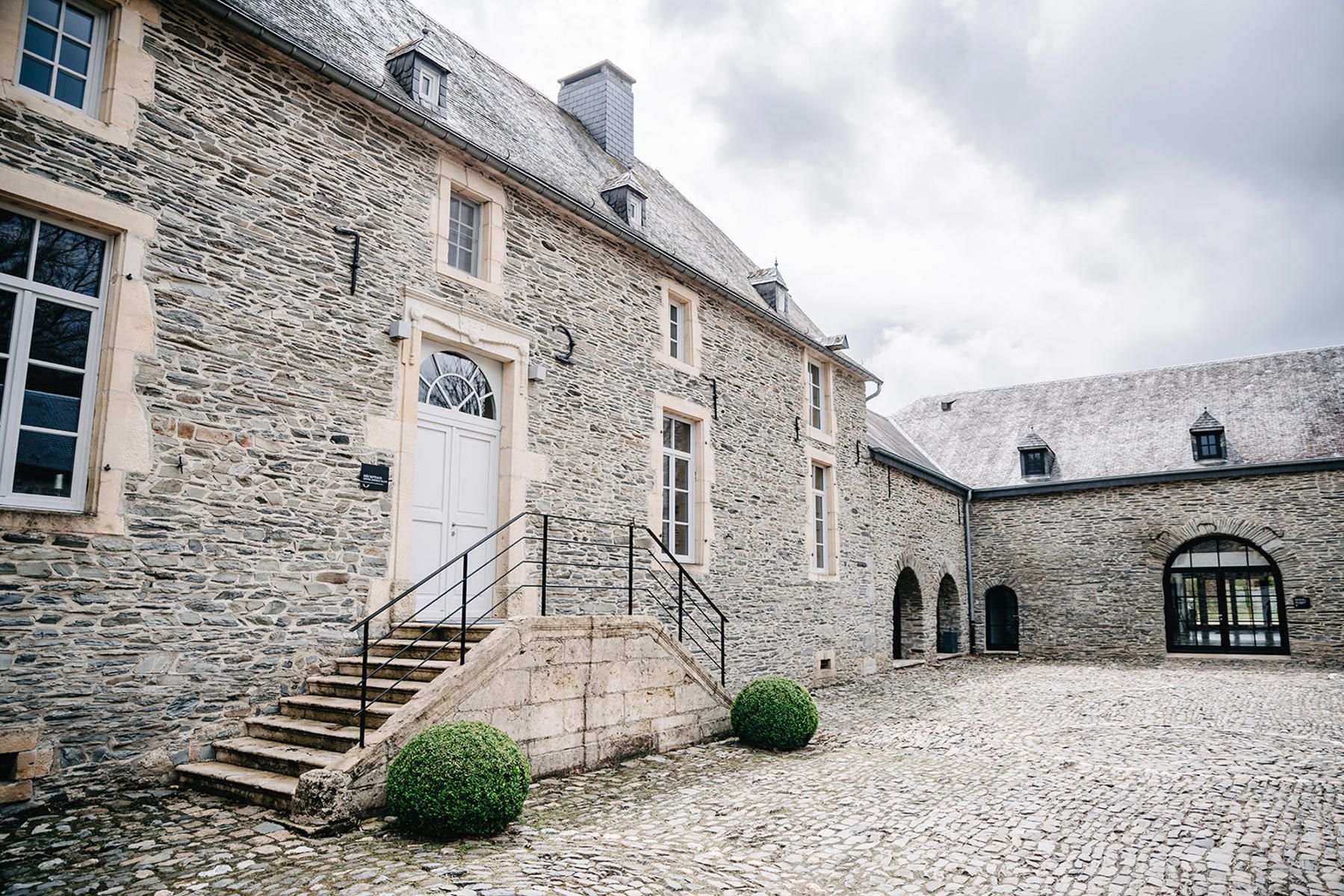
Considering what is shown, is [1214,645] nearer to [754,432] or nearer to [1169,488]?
[1169,488]

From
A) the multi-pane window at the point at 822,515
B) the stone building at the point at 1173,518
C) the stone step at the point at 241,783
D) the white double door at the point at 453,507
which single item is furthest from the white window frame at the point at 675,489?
the stone building at the point at 1173,518

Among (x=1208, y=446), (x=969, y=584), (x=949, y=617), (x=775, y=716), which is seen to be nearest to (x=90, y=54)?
(x=775, y=716)

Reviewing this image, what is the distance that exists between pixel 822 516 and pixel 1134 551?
31.3 ft

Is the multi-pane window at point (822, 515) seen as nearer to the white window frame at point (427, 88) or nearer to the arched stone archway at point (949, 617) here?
the arched stone archway at point (949, 617)

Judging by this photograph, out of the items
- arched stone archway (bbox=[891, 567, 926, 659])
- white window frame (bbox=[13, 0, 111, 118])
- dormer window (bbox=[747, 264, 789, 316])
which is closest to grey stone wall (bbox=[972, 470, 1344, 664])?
arched stone archway (bbox=[891, 567, 926, 659])

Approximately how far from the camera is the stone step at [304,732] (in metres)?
5.38

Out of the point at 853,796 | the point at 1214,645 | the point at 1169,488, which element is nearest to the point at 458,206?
the point at 853,796

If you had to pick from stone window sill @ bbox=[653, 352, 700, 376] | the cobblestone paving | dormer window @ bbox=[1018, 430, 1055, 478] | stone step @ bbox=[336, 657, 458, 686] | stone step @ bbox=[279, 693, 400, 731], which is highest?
dormer window @ bbox=[1018, 430, 1055, 478]

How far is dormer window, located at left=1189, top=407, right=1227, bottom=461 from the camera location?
19047 millimetres

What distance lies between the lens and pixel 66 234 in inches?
217

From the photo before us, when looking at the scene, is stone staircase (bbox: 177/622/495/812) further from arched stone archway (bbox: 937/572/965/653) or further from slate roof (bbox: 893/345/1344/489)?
slate roof (bbox: 893/345/1344/489)

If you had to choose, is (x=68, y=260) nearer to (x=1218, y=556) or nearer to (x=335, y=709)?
(x=335, y=709)

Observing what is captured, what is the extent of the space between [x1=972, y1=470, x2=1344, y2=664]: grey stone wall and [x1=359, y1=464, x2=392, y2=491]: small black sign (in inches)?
694

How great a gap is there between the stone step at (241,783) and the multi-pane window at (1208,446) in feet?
65.9
